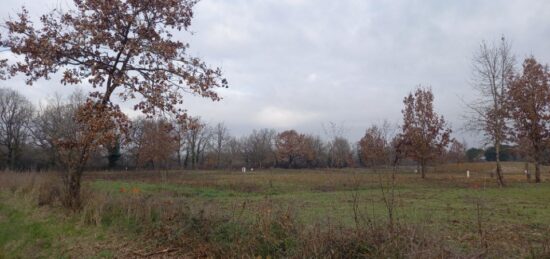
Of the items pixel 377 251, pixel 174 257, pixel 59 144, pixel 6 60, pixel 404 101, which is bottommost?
pixel 174 257

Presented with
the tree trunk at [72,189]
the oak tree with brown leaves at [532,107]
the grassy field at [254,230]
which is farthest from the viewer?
the oak tree with brown leaves at [532,107]

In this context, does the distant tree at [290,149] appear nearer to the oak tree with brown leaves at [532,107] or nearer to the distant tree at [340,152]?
the oak tree with brown leaves at [532,107]

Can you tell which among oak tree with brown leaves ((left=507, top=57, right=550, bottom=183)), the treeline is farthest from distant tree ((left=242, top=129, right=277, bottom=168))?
oak tree with brown leaves ((left=507, top=57, right=550, bottom=183))

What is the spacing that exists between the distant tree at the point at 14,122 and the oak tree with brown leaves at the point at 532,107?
218 ft

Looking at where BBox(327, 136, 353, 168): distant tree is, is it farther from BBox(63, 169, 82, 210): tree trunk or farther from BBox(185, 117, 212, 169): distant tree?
BBox(185, 117, 212, 169): distant tree

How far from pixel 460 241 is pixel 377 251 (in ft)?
9.52

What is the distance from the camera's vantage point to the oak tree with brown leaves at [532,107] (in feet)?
111

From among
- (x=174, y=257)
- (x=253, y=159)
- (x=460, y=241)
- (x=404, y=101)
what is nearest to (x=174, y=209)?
(x=174, y=257)

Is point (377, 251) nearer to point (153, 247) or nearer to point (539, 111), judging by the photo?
point (153, 247)

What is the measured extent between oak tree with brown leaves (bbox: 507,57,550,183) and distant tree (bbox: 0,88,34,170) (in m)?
66.4

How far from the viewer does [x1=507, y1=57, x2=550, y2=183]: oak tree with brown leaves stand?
33688 millimetres

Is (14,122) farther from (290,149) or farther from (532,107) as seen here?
(532,107)

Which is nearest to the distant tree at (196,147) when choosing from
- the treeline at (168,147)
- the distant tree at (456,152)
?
the treeline at (168,147)

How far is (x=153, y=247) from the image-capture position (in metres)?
8.89
